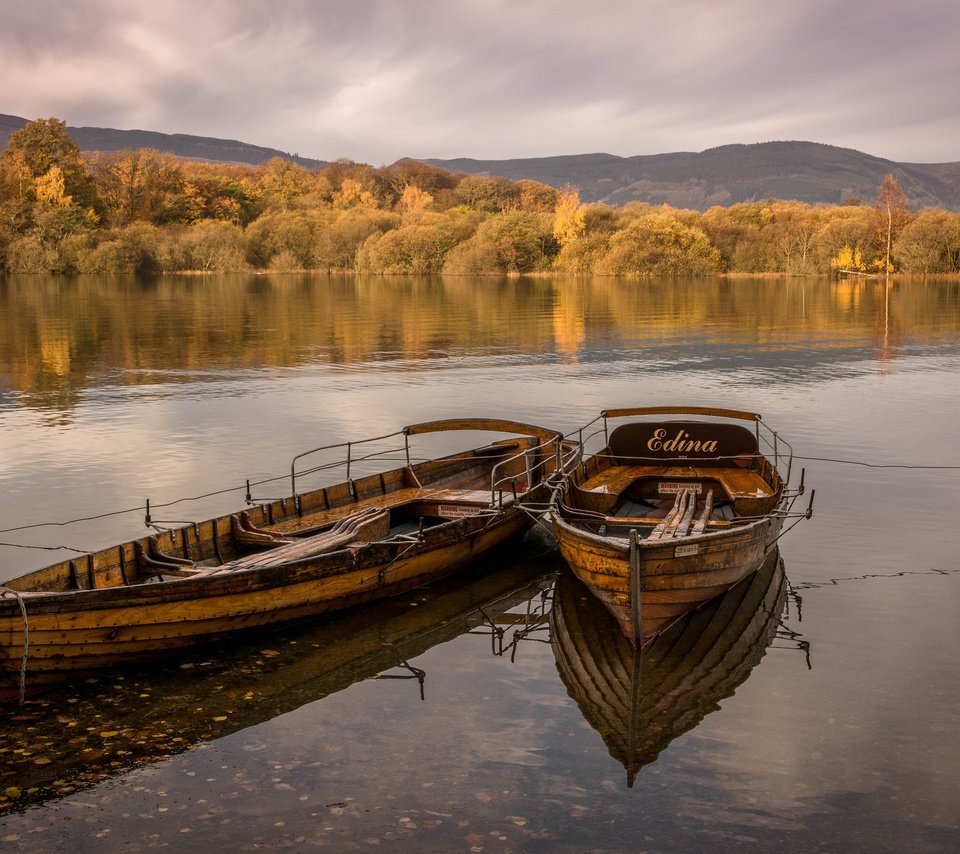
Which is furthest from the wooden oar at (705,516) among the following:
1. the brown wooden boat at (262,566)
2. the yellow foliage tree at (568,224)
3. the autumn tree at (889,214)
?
the yellow foliage tree at (568,224)

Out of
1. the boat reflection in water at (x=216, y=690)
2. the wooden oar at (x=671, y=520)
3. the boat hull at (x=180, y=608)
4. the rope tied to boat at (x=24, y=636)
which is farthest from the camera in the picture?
the wooden oar at (x=671, y=520)

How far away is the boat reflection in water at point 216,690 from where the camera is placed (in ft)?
31.1

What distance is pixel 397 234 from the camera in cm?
14600

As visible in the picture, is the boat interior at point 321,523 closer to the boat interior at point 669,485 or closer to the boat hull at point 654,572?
the boat interior at point 669,485

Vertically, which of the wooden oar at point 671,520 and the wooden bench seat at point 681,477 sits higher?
the wooden bench seat at point 681,477

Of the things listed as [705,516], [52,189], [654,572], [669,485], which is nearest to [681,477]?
[669,485]

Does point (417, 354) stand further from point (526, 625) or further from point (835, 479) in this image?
point (526, 625)

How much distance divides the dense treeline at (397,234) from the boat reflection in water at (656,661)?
11658 centimetres

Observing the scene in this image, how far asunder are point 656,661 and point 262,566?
4.75 m

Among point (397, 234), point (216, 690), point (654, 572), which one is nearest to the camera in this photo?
point (216, 690)

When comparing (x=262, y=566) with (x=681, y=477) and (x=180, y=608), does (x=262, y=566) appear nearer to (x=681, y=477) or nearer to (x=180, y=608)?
(x=180, y=608)

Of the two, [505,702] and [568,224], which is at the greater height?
[568,224]

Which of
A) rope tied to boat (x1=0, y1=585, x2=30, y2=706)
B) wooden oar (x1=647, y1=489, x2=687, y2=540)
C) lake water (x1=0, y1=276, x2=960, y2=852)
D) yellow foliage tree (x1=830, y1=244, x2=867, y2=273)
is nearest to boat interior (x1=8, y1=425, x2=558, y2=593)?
rope tied to boat (x1=0, y1=585, x2=30, y2=706)

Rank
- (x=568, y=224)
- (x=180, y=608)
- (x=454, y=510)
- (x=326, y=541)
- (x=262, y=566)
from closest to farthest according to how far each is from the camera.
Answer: (x=180, y=608) → (x=262, y=566) → (x=326, y=541) → (x=454, y=510) → (x=568, y=224)
